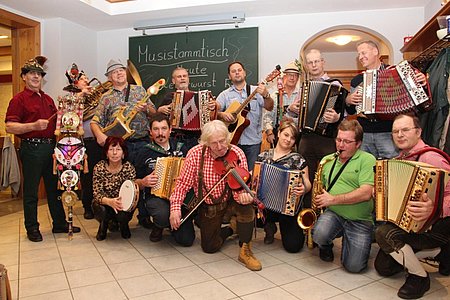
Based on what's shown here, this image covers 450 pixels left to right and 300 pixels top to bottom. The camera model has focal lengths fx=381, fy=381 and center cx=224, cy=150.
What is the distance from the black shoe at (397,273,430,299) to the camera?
7.32 ft

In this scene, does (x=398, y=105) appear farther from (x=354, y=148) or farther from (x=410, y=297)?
(x=410, y=297)

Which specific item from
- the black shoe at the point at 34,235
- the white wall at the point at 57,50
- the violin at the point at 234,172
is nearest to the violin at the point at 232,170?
the violin at the point at 234,172

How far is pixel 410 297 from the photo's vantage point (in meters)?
2.23

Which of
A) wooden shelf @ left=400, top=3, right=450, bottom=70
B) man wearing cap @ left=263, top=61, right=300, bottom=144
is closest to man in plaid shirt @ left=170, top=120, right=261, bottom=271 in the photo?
man wearing cap @ left=263, top=61, right=300, bottom=144

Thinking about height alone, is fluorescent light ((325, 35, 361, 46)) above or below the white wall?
above

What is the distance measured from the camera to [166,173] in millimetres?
3072

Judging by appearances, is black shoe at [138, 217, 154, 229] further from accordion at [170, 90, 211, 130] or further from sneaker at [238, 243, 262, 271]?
sneaker at [238, 243, 262, 271]

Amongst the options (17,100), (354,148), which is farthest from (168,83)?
(354,148)

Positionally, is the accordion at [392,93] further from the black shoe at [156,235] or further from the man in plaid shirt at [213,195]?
the black shoe at [156,235]

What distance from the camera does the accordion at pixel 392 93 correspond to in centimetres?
270

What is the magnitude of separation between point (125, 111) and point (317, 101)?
175 centimetres

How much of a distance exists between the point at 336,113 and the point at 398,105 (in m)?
0.45

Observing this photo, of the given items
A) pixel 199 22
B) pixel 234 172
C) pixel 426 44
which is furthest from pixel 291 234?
pixel 199 22

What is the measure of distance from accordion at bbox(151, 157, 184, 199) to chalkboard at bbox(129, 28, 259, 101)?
7.81 ft
